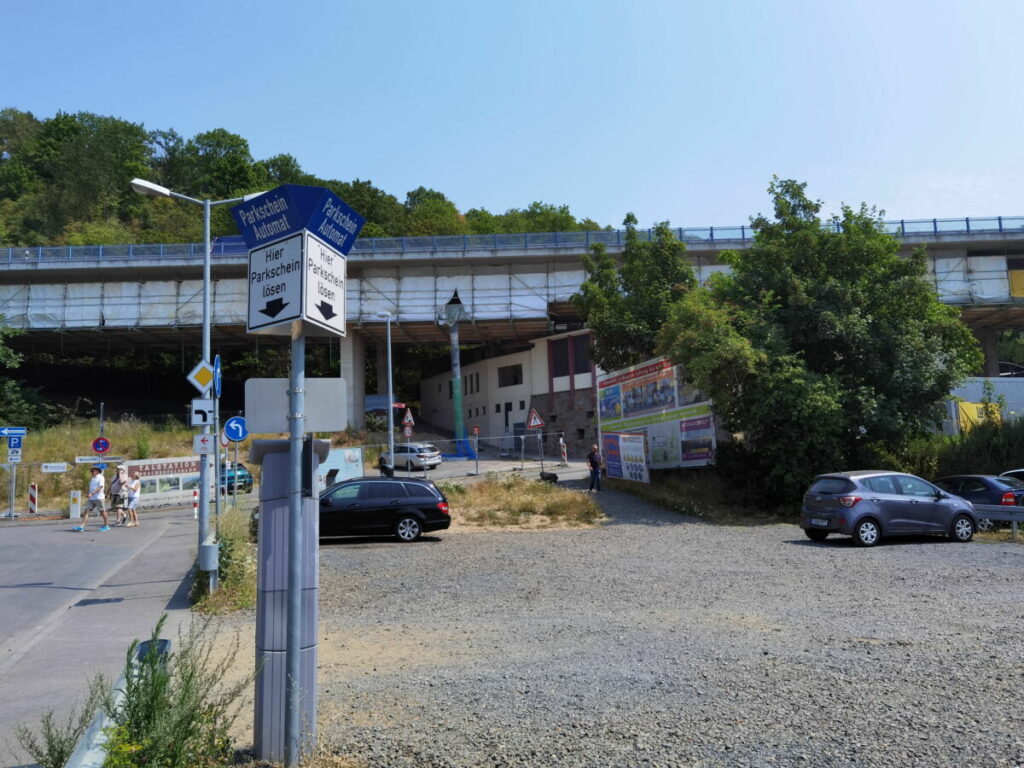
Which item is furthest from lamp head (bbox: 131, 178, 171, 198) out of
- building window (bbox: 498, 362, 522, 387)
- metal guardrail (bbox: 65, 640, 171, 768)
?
building window (bbox: 498, 362, 522, 387)

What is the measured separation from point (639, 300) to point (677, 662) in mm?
25978

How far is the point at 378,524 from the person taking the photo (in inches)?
690

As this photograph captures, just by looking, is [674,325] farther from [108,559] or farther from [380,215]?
[380,215]

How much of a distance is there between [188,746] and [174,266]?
51968 millimetres

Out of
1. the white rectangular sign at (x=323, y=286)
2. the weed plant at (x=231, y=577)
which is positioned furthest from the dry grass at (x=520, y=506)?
the white rectangular sign at (x=323, y=286)

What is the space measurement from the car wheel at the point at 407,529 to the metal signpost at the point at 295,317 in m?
13.1

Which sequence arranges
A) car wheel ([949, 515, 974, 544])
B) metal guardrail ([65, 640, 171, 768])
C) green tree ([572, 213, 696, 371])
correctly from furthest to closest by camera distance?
1. green tree ([572, 213, 696, 371])
2. car wheel ([949, 515, 974, 544])
3. metal guardrail ([65, 640, 171, 768])

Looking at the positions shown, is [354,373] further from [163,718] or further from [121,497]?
[163,718]

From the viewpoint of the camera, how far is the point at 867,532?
15.8m

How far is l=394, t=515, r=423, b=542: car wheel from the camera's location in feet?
57.9

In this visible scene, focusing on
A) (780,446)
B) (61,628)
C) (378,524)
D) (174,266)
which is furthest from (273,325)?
(174,266)

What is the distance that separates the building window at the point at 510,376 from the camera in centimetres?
5612

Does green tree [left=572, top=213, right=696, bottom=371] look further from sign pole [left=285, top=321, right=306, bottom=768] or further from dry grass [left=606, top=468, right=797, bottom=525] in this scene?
sign pole [left=285, top=321, right=306, bottom=768]

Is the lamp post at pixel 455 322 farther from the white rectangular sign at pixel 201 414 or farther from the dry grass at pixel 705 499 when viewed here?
the white rectangular sign at pixel 201 414
